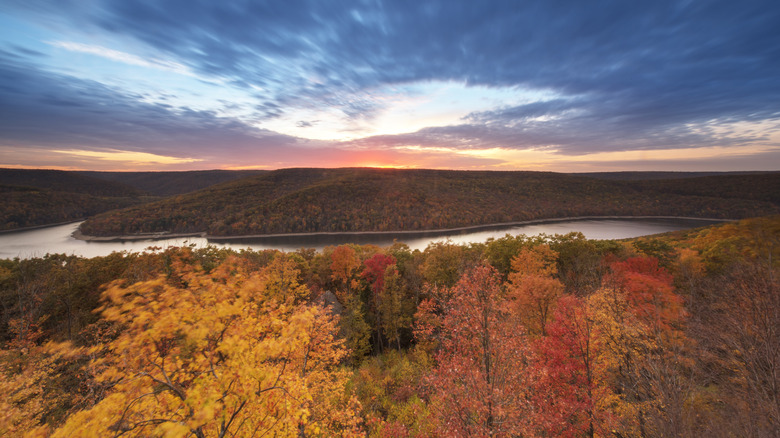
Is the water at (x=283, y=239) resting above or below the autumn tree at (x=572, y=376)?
below

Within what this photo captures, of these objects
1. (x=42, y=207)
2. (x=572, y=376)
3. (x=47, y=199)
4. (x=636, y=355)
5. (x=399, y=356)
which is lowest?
(x=399, y=356)

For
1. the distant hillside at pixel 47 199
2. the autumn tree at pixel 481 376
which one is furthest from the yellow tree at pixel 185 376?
the distant hillside at pixel 47 199

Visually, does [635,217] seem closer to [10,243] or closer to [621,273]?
[621,273]

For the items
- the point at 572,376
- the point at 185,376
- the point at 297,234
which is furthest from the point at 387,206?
the point at 185,376

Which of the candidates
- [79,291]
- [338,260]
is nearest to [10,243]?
[79,291]

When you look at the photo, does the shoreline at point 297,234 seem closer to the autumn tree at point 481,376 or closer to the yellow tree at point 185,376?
the autumn tree at point 481,376

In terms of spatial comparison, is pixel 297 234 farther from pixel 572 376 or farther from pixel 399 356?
pixel 572 376
